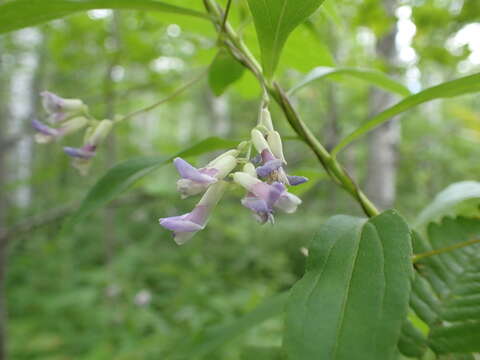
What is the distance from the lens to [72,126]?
1041 millimetres

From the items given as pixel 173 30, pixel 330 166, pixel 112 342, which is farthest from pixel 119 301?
pixel 330 166

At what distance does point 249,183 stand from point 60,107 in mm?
655

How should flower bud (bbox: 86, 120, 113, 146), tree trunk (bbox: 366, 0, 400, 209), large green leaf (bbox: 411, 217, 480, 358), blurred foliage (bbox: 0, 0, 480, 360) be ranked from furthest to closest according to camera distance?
1. tree trunk (bbox: 366, 0, 400, 209)
2. blurred foliage (bbox: 0, 0, 480, 360)
3. flower bud (bbox: 86, 120, 113, 146)
4. large green leaf (bbox: 411, 217, 480, 358)

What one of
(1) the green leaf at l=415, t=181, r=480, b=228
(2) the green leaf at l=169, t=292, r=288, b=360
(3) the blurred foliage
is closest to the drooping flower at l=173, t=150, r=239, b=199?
(3) the blurred foliage

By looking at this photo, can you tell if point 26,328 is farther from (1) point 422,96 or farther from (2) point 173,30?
(1) point 422,96

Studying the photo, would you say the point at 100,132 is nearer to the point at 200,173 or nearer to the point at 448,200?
the point at 200,173

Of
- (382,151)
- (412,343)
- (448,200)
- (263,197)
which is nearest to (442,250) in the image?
(412,343)

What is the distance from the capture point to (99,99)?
292cm

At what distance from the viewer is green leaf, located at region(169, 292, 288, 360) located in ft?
3.46

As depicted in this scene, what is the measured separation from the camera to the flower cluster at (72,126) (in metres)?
0.99

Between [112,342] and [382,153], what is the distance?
326 cm

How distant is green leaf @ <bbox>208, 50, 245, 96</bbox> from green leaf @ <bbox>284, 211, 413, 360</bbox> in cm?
56

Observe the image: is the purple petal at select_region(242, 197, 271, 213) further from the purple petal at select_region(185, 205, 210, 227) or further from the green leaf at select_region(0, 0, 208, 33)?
the green leaf at select_region(0, 0, 208, 33)

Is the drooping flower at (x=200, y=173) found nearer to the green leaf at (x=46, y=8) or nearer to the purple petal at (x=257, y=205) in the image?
the purple petal at (x=257, y=205)
